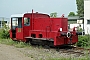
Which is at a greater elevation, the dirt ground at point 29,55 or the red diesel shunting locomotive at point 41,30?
the red diesel shunting locomotive at point 41,30

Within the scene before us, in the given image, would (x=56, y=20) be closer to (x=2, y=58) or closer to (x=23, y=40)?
(x=23, y=40)

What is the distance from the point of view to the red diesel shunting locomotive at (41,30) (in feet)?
44.2

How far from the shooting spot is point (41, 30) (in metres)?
15.0

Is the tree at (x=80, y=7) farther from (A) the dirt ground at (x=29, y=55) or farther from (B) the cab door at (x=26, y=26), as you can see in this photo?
(A) the dirt ground at (x=29, y=55)

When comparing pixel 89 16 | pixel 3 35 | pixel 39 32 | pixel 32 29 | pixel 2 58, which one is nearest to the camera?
pixel 2 58

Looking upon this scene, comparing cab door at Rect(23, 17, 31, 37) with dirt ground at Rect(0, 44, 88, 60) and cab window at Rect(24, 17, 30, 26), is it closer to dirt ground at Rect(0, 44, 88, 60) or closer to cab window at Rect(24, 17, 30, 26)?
cab window at Rect(24, 17, 30, 26)

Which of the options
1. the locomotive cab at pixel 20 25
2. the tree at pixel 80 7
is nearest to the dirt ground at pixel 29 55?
the locomotive cab at pixel 20 25

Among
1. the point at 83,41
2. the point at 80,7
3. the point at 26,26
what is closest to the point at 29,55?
the point at 26,26

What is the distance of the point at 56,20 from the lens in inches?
563

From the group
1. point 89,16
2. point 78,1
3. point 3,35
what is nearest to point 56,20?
point 3,35

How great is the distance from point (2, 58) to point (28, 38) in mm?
6193

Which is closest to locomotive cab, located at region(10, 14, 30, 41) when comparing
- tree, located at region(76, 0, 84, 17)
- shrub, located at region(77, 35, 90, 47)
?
shrub, located at region(77, 35, 90, 47)

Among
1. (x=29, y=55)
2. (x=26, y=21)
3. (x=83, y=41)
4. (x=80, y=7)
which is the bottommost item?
(x=29, y=55)

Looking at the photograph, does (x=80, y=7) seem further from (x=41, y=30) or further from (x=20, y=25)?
(x=41, y=30)
